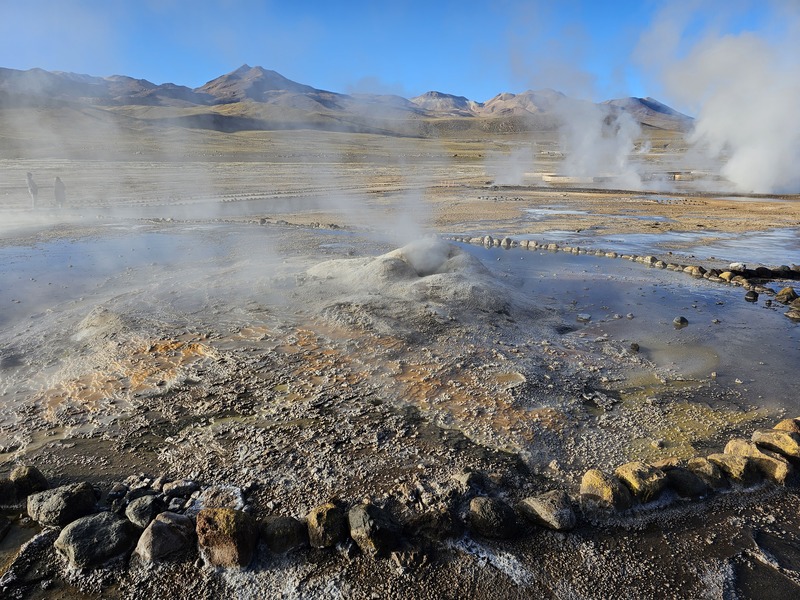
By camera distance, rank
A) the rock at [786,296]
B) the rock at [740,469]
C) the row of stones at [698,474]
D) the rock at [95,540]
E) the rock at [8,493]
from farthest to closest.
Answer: the rock at [786,296]
the rock at [740,469]
the row of stones at [698,474]
the rock at [8,493]
the rock at [95,540]

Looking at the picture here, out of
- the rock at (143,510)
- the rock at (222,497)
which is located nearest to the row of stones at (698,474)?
the rock at (222,497)

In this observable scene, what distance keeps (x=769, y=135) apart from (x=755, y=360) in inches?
932

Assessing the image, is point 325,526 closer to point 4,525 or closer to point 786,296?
point 4,525

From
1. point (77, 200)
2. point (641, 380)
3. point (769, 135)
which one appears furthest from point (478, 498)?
point (769, 135)

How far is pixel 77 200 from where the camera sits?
15938mm

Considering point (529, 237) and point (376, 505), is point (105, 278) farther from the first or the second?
point (529, 237)

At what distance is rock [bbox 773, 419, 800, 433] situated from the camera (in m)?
3.62

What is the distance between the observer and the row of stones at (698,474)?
2930 millimetres

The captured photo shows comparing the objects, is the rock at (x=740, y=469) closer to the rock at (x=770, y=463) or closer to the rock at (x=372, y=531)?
the rock at (x=770, y=463)

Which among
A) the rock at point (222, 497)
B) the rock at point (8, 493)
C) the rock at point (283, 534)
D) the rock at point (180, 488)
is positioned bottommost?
the rock at point (8, 493)

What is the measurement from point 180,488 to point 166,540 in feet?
1.37

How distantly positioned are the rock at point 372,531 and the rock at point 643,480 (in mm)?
1394

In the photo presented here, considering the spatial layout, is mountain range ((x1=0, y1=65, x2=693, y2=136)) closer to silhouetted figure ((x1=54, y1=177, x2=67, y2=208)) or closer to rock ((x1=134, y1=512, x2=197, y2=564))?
silhouetted figure ((x1=54, y1=177, x2=67, y2=208))

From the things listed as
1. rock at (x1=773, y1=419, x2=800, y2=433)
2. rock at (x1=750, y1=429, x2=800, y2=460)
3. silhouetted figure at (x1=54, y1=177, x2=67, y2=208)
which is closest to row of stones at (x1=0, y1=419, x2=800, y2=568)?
rock at (x1=750, y1=429, x2=800, y2=460)
